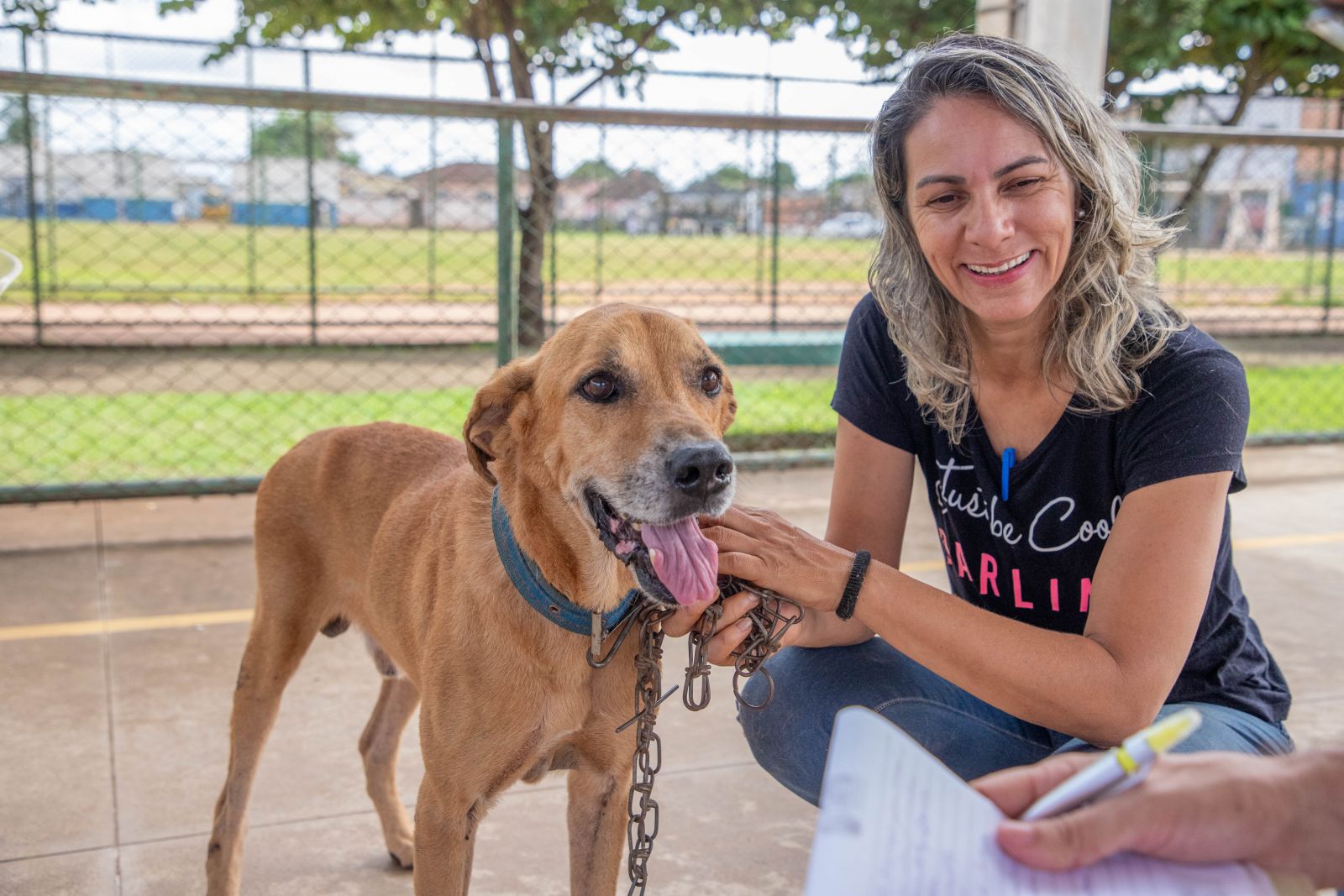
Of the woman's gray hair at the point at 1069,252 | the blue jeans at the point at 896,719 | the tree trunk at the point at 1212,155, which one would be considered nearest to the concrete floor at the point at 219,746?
the blue jeans at the point at 896,719

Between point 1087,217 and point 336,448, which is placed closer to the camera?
point 1087,217

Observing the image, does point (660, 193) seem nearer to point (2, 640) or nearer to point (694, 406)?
point (2, 640)

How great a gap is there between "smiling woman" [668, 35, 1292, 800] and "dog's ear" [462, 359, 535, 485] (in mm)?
544

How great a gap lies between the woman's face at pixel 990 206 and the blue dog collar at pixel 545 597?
0.96 m

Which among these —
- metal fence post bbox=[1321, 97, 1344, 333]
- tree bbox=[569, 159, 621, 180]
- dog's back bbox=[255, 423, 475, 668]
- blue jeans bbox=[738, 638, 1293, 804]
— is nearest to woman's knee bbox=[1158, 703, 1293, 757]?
blue jeans bbox=[738, 638, 1293, 804]

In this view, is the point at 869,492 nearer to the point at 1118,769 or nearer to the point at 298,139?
the point at 1118,769

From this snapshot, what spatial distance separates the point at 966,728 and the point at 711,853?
910mm

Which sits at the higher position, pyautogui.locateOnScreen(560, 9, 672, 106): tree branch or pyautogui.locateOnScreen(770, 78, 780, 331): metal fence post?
pyautogui.locateOnScreen(560, 9, 672, 106): tree branch

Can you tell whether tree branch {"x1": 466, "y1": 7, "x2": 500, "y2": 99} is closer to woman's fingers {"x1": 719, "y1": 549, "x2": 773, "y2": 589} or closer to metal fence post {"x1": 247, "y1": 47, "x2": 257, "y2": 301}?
metal fence post {"x1": 247, "y1": 47, "x2": 257, "y2": 301}

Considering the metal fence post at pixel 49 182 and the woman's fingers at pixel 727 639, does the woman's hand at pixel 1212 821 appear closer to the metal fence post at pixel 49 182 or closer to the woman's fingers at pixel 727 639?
the woman's fingers at pixel 727 639

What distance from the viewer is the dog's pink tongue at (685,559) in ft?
7.00

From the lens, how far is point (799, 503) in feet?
20.2

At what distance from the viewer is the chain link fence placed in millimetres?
8250


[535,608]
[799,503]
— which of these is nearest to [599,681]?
[535,608]
